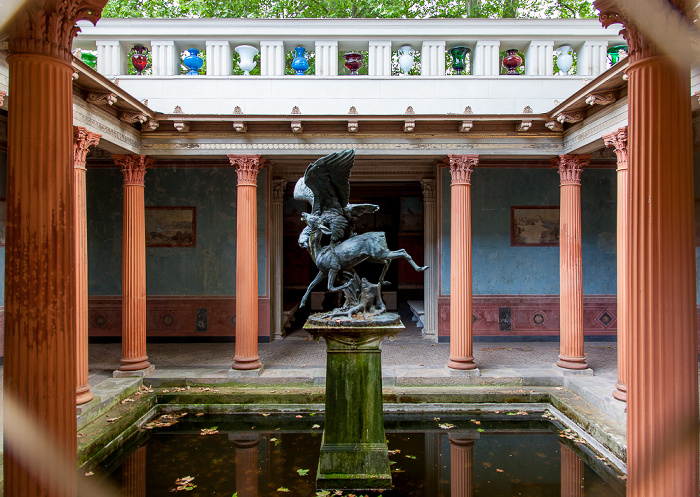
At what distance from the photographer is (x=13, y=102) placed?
3.00 metres

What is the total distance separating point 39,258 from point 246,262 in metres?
6.81

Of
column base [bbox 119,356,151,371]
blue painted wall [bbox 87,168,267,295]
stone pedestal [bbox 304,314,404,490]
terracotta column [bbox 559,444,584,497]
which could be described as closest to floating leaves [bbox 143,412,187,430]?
column base [bbox 119,356,151,371]

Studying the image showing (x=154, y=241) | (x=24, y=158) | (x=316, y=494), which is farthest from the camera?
(x=154, y=241)

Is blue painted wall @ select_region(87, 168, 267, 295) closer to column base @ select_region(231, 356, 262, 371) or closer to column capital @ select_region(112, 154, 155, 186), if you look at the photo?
column capital @ select_region(112, 154, 155, 186)

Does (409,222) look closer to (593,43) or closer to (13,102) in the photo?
(593,43)

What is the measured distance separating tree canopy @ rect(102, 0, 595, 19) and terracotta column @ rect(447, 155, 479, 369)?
10.6 metres

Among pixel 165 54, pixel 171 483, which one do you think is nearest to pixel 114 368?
pixel 171 483

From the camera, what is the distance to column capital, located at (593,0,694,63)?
315 cm

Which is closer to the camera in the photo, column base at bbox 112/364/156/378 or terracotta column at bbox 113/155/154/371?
column base at bbox 112/364/156/378

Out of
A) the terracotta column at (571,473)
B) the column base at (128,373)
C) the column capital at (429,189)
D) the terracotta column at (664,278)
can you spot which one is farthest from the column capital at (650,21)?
the column capital at (429,189)

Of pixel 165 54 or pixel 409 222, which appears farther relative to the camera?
pixel 409 222

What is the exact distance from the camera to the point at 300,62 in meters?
11.4

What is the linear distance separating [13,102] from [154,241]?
32.9 feet

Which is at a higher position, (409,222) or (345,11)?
(345,11)
